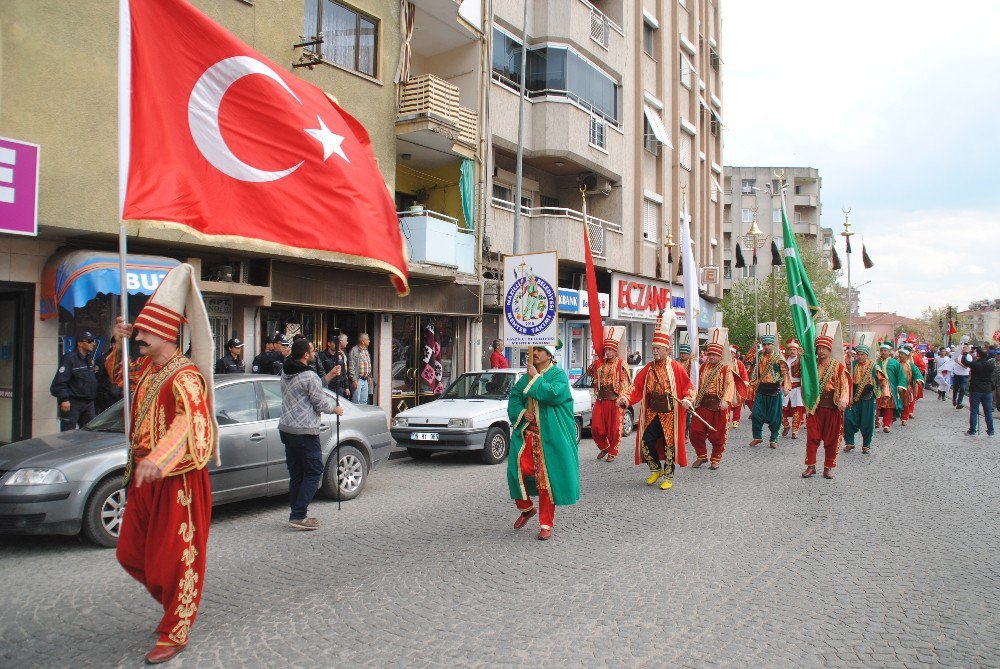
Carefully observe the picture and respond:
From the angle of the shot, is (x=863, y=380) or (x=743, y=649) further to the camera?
(x=863, y=380)

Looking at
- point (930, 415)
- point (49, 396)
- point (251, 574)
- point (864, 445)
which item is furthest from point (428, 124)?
point (930, 415)

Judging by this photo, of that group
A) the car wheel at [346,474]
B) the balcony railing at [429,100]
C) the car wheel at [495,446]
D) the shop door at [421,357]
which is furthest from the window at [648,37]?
the car wheel at [346,474]

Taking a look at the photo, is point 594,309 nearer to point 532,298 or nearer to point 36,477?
point 532,298

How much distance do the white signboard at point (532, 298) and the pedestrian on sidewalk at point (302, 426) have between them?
4.10 m

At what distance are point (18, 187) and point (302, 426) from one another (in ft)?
19.4

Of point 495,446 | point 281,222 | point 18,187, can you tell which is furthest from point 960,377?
point 18,187

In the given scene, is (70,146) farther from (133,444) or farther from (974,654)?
(974,654)

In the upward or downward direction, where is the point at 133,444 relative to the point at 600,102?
downward

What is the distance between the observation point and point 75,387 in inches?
388

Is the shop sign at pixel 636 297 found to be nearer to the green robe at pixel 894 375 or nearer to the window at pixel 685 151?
the window at pixel 685 151

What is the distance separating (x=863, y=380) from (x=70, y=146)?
45.6 feet

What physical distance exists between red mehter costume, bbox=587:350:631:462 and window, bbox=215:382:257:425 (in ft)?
20.1

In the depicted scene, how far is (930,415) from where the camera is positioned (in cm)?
2211

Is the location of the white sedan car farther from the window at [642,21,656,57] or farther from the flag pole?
the window at [642,21,656,57]
